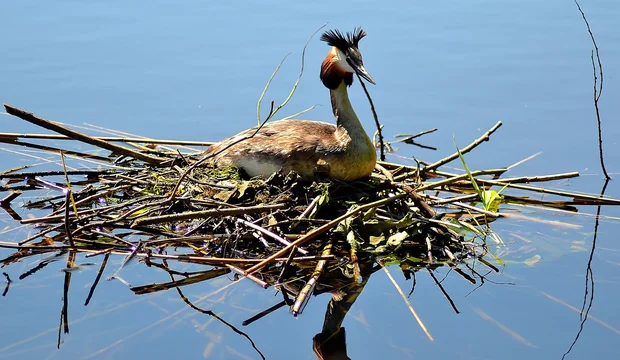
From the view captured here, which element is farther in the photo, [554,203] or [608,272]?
[554,203]

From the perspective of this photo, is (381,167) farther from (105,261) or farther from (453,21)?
(453,21)

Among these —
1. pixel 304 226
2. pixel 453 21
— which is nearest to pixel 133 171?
pixel 304 226

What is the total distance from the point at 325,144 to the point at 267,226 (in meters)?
0.91

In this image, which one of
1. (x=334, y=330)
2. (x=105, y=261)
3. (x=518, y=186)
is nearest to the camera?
(x=334, y=330)

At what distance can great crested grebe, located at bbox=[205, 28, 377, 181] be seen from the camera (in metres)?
6.90

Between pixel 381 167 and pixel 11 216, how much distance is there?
2.59 meters

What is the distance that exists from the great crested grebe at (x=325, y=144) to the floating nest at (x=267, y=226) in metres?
0.09

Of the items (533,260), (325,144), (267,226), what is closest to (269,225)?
(267,226)

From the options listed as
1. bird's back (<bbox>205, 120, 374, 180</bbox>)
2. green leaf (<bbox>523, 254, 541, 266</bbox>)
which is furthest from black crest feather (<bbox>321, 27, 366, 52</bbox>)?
green leaf (<bbox>523, 254, 541, 266</bbox>)

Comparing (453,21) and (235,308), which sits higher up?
(453,21)

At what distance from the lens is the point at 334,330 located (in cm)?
562

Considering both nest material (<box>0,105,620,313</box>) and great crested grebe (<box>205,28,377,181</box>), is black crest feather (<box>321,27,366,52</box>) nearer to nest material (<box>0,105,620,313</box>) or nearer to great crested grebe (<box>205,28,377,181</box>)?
great crested grebe (<box>205,28,377,181</box>)

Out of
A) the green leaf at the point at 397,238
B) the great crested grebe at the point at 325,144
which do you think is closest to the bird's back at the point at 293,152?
the great crested grebe at the point at 325,144

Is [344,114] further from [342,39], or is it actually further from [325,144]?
[342,39]
